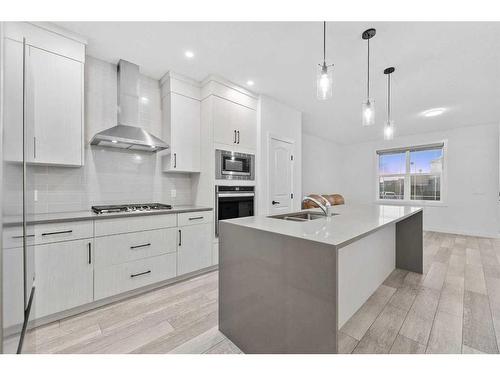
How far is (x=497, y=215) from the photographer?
447cm

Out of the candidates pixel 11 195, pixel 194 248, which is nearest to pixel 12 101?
pixel 11 195

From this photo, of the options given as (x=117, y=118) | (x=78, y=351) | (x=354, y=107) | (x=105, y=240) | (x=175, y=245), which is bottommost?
(x=78, y=351)

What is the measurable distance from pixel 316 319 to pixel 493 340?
1.55 m

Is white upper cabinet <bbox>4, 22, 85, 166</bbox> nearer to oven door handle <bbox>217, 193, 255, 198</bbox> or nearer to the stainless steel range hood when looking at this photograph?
the stainless steel range hood

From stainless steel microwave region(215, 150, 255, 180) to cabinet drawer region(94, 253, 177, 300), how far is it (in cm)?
120

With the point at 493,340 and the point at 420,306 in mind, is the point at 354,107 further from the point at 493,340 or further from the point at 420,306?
the point at 493,340

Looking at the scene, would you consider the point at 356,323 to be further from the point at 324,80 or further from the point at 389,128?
the point at 389,128

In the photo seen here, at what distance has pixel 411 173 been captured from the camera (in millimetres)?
5645

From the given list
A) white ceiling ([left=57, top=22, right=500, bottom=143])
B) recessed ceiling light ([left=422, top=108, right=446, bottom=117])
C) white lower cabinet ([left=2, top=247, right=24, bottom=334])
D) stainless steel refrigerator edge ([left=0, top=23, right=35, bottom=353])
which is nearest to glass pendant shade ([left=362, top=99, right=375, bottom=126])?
white ceiling ([left=57, top=22, right=500, bottom=143])

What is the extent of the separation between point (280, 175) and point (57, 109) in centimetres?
292

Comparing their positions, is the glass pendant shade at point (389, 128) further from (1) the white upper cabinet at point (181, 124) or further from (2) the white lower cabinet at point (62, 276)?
(2) the white lower cabinet at point (62, 276)

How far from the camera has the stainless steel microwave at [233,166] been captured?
286 cm

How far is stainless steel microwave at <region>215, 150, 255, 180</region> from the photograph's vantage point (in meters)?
2.86
